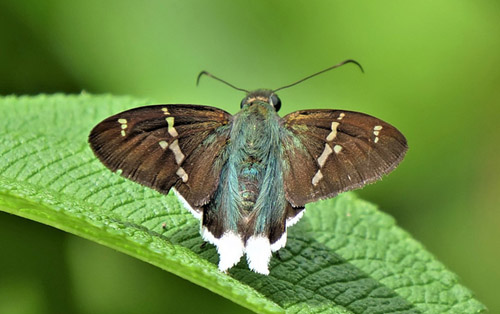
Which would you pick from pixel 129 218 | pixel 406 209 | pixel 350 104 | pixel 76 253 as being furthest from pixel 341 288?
pixel 350 104

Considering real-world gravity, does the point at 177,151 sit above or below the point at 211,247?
above

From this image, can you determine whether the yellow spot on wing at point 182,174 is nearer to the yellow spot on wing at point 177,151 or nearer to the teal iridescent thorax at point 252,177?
the yellow spot on wing at point 177,151

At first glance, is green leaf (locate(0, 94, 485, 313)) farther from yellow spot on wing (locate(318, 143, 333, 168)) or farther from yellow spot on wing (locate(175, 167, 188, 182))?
yellow spot on wing (locate(318, 143, 333, 168))

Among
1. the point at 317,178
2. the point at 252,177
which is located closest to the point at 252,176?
the point at 252,177

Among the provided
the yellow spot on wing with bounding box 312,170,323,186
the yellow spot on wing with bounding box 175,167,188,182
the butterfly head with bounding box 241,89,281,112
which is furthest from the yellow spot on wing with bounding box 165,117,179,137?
the yellow spot on wing with bounding box 312,170,323,186

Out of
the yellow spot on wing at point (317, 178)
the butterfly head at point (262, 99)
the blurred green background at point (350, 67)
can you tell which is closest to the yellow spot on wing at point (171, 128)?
the butterfly head at point (262, 99)

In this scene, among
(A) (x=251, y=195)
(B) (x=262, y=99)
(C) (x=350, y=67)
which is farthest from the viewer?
(C) (x=350, y=67)

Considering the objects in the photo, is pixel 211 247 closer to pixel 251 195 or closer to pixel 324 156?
pixel 251 195
